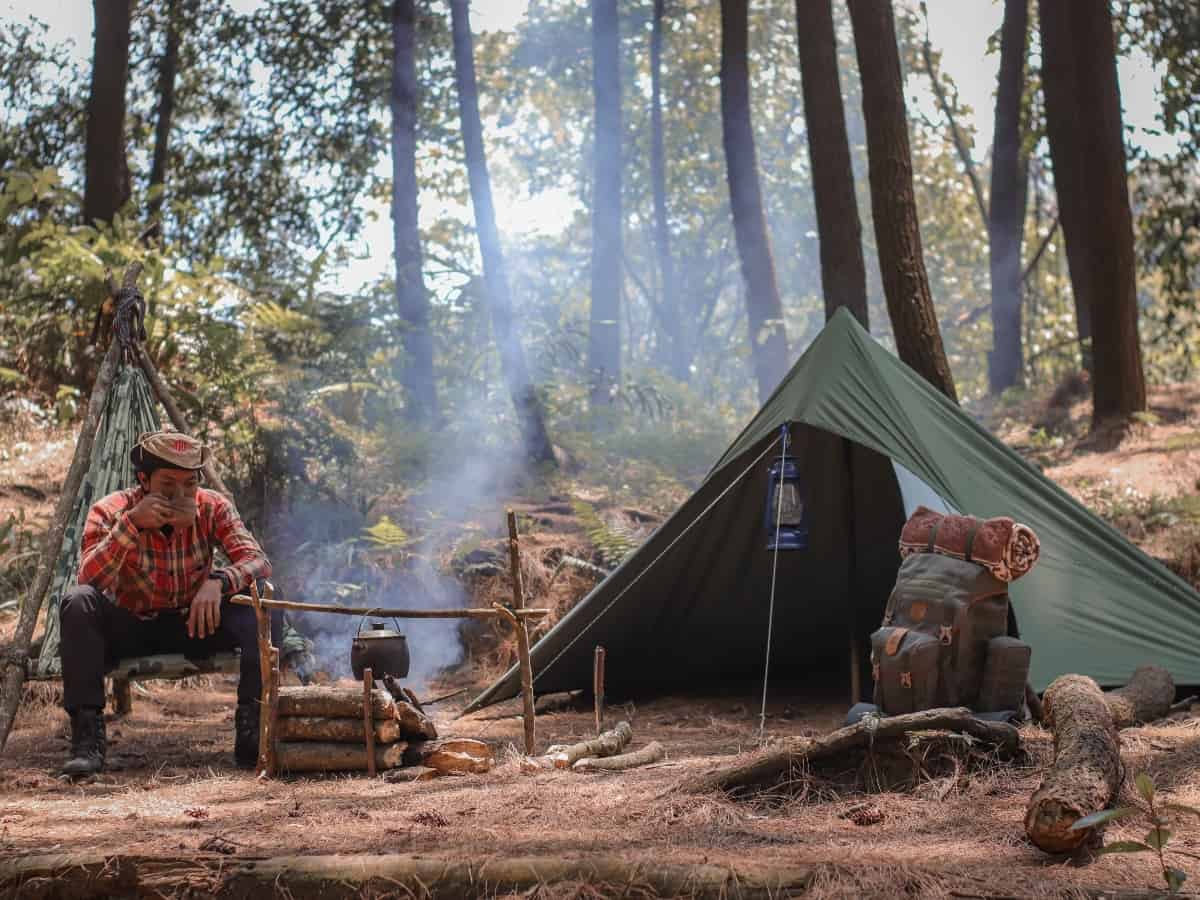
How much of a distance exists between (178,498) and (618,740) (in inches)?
76.9

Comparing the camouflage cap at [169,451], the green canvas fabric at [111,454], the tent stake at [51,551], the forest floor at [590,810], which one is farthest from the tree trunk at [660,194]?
the camouflage cap at [169,451]

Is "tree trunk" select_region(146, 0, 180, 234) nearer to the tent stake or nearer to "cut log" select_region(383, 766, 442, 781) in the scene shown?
the tent stake

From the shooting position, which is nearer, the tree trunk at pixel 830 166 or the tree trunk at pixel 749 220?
the tree trunk at pixel 830 166

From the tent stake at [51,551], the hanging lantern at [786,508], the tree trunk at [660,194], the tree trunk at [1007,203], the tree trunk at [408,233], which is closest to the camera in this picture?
the tent stake at [51,551]

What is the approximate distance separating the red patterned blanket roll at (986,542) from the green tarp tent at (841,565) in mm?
566

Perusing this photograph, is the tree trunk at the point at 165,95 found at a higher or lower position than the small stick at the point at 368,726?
higher

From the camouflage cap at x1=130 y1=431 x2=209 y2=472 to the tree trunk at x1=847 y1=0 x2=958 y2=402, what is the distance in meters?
4.28

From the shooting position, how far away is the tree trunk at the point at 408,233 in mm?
13258

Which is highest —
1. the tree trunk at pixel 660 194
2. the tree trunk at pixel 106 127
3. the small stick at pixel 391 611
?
the tree trunk at pixel 660 194

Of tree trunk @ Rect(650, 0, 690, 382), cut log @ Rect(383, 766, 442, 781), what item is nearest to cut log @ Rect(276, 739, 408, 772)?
cut log @ Rect(383, 766, 442, 781)

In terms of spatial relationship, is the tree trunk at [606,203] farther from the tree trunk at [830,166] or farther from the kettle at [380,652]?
the kettle at [380,652]

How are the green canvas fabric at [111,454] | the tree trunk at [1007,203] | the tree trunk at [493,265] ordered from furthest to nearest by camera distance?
the tree trunk at [1007,203]
the tree trunk at [493,265]
the green canvas fabric at [111,454]

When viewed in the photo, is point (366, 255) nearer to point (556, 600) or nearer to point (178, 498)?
point (556, 600)

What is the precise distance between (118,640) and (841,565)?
11.8 feet
